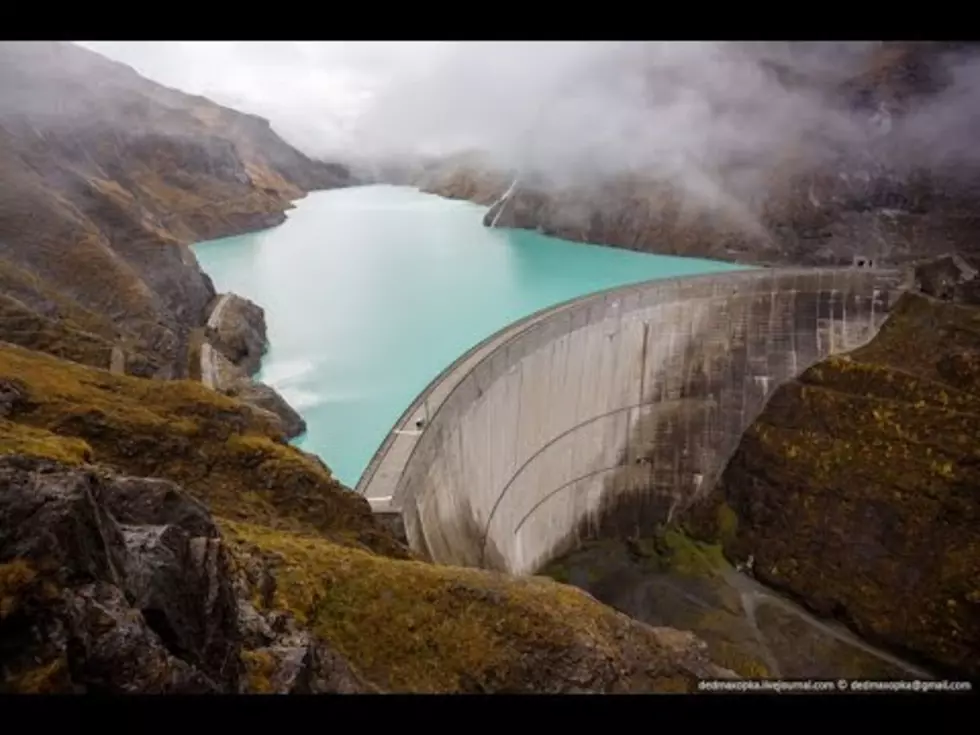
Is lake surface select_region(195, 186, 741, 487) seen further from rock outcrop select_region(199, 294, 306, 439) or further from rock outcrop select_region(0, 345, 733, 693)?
rock outcrop select_region(0, 345, 733, 693)

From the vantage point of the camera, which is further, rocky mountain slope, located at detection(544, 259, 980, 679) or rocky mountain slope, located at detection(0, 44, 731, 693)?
rocky mountain slope, located at detection(544, 259, 980, 679)

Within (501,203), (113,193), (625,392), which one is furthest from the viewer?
(501,203)

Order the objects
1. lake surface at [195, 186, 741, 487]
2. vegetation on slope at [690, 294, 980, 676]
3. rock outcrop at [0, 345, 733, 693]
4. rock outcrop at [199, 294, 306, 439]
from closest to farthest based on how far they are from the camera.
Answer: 1. rock outcrop at [0, 345, 733, 693]
2. rock outcrop at [199, 294, 306, 439]
3. vegetation on slope at [690, 294, 980, 676]
4. lake surface at [195, 186, 741, 487]

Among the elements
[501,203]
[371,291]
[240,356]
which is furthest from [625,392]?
[501,203]

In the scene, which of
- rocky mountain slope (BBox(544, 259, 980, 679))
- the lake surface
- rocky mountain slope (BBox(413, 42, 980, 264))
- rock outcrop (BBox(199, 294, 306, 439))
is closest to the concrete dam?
rocky mountain slope (BBox(544, 259, 980, 679))

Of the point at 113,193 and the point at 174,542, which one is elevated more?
the point at 113,193

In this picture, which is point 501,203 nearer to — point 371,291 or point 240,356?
point 371,291
